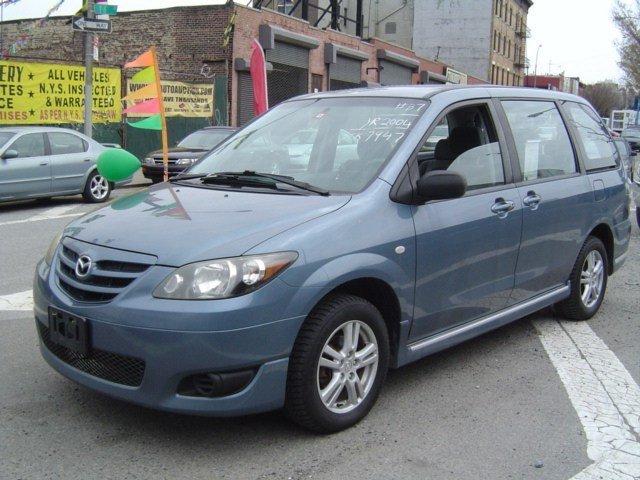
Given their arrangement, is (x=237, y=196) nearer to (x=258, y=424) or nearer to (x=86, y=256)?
(x=86, y=256)

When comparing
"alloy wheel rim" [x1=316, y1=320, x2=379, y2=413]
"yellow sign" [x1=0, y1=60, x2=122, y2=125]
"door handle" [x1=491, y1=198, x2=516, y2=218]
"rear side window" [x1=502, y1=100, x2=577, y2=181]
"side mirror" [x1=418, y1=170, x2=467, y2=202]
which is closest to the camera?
"alloy wheel rim" [x1=316, y1=320, x2=379, y2=413]

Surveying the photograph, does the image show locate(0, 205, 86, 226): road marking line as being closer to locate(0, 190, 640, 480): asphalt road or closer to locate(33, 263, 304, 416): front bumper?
locate(0, 190, 640, 480): asphalt road

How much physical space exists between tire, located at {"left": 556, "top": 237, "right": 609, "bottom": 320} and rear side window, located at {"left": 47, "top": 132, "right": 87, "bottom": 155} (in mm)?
10373

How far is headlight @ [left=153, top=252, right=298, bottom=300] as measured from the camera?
3.18 meters

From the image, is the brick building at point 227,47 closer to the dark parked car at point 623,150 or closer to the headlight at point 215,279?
the dark parked car at point 623,150

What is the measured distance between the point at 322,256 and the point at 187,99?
21936 mm

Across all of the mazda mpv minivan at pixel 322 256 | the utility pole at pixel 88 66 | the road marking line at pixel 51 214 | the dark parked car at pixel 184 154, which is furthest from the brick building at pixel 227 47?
the mazda mpv minivan at pixel 322 256

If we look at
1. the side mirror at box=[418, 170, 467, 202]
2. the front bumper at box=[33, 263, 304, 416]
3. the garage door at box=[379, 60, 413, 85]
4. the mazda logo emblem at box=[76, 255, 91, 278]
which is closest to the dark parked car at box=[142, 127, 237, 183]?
the side mirror at box=[418, 170, 467, 202]

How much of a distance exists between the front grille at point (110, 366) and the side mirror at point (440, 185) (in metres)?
1.77

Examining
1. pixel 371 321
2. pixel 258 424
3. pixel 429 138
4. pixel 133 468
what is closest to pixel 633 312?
pixel 429 138

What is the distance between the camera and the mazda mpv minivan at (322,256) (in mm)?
3207

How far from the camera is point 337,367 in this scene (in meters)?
3.58

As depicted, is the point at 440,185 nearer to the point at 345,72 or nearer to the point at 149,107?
the point at 149,107

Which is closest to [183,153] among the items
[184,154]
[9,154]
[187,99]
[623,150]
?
[184,154]
